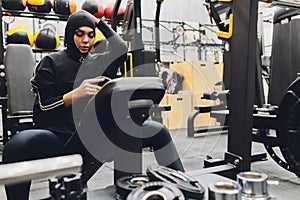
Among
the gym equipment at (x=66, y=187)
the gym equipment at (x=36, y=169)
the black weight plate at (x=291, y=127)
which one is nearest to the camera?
the gym equipment at (x=36, y=169)

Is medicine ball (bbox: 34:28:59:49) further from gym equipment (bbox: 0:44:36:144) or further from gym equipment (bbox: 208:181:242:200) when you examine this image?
gym equipment (bbox: 208:181:242:200)

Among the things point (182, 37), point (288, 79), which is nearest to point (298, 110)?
point (288, 79)

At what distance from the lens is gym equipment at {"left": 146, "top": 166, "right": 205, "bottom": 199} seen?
0.63m

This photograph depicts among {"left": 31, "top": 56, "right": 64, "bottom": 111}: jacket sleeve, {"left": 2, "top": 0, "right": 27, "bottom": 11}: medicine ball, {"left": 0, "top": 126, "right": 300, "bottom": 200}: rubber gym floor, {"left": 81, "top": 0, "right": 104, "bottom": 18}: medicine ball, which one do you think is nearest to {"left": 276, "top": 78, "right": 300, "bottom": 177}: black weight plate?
{"left": 0, "top": 126, "right": 300, "bottom": 200}: rubber gym floor

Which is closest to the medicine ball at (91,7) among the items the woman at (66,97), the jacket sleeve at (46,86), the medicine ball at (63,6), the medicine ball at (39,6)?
the medicine ball at (63,6)

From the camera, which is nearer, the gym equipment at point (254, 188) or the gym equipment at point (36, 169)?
the gym equipment at point (36, 169)

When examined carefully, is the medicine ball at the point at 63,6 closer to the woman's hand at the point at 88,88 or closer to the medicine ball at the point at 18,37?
the medicine ball at the point at 18,37

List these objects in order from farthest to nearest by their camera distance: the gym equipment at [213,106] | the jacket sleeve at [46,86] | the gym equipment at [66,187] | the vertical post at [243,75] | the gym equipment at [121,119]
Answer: the gym equipment at [213,106] → the jacket sleeve at [46,86] → the vertical post at [243,75] → the gym equipment at [121,119] → the gym equipment at [66,187]

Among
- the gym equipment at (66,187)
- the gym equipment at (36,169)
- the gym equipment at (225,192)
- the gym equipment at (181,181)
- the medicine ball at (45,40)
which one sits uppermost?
the medicine ball at (45,40)

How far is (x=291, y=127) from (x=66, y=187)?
149cm

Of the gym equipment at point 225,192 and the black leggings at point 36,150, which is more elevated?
the gym equipment at point 225,192

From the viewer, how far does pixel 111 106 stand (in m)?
0.90

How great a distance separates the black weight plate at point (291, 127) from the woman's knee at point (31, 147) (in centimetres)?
125

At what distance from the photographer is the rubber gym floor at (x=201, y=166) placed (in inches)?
75.5
